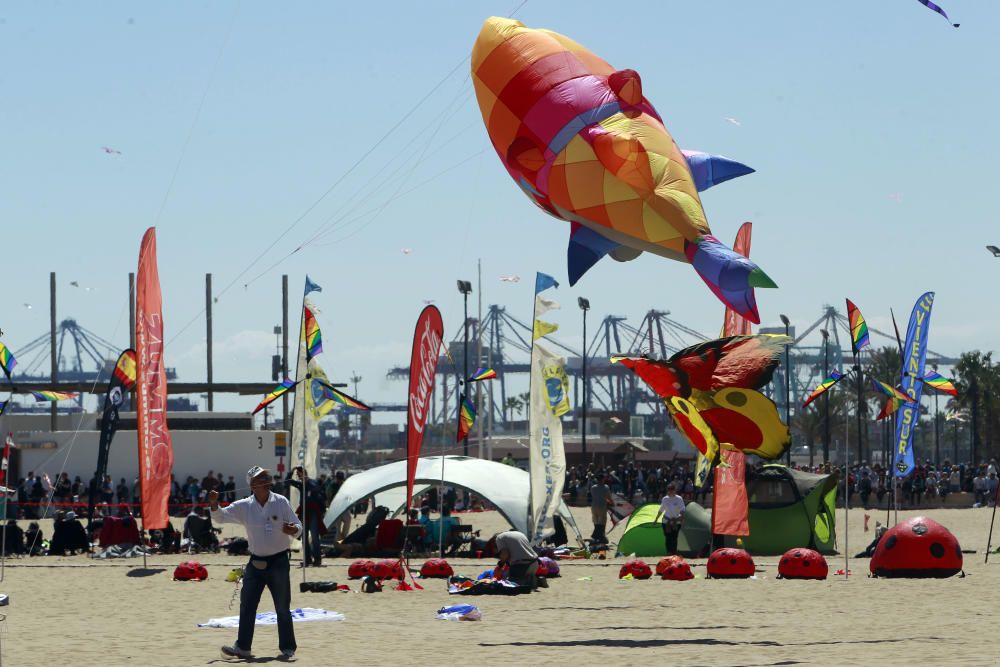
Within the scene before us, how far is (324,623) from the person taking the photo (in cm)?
1327

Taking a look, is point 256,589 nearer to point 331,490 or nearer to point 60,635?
point 60,635

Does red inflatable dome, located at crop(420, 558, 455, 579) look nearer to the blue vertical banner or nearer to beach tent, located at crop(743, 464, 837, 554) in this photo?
beach tent, located at crop(743, 464, 837, 554)

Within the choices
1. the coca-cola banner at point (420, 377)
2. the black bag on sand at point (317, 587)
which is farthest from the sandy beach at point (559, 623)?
the coca-cola banner at point (420, 377)

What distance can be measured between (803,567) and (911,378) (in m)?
10.00

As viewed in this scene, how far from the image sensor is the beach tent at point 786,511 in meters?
24.3

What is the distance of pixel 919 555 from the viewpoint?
1795cm

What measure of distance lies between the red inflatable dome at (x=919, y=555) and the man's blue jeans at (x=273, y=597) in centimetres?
966

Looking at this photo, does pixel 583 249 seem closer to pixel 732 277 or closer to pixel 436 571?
pixel 732 277

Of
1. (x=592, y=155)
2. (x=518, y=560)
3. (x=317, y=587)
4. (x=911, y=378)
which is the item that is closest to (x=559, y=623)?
(x=518, y=560)

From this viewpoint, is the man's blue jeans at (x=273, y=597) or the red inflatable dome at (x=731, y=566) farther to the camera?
the red inflatable dome at (x=731, y=566)

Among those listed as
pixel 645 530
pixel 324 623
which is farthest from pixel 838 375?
pixel 324 623

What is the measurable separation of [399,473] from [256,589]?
51.0 ft

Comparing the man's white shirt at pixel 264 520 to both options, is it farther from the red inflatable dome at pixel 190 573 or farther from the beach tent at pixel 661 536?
the beach tent at pixel 661 536

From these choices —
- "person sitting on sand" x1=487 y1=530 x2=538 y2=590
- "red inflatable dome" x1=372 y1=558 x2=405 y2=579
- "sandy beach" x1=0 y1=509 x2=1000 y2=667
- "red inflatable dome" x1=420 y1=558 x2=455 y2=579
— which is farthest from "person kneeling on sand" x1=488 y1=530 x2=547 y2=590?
"red inflatable dome" x1=420 y1=558 x2=455 y2=579
